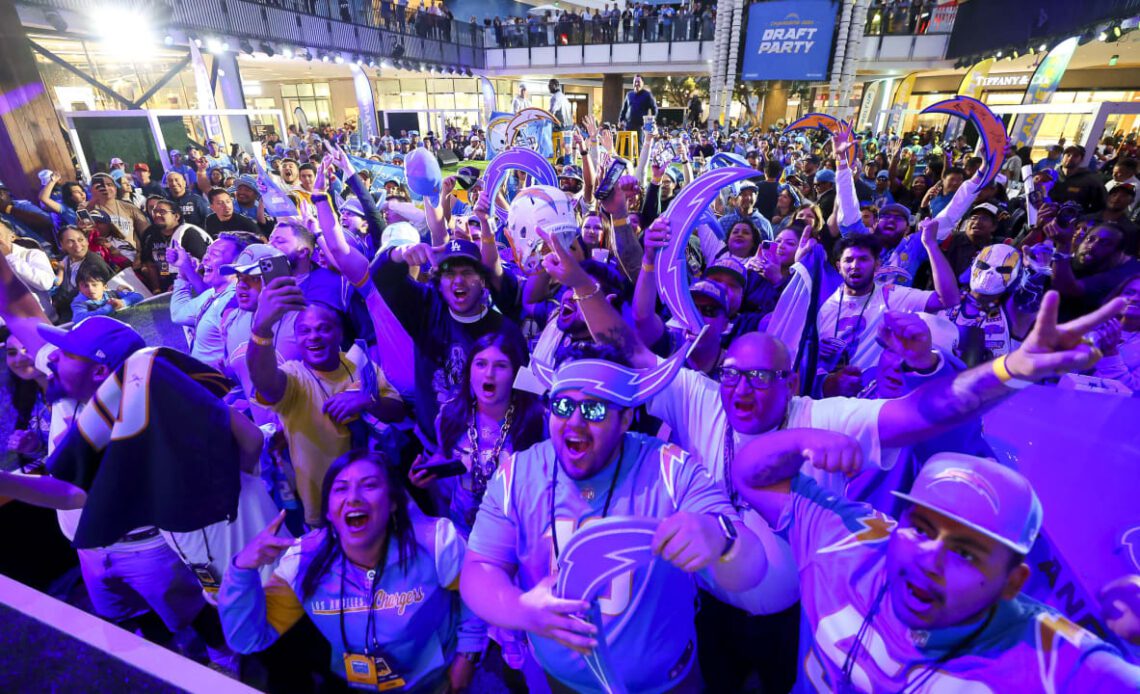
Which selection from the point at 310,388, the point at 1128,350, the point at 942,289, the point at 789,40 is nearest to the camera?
the point at 310,388

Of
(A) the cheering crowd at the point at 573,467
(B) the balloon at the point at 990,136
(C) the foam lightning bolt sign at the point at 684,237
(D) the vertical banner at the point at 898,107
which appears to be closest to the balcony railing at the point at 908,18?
(D) the vertical banner at the point at 898,107

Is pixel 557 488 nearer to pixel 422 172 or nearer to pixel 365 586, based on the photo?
pixel 365 586

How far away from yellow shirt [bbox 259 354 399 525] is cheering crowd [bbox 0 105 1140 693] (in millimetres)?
13

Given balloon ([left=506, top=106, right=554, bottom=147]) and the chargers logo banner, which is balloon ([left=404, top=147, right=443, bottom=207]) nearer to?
balloon ([left=506, top=106, right=554, bottom=147])

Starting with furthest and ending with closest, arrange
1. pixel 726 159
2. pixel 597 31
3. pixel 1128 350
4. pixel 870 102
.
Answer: pixel 870 102 → pixel 597 31 → pixel 726 159 → pixel 1128 350

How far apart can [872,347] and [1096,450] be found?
40.7 inches

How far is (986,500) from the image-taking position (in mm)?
1112

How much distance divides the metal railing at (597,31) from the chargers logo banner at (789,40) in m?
2.55

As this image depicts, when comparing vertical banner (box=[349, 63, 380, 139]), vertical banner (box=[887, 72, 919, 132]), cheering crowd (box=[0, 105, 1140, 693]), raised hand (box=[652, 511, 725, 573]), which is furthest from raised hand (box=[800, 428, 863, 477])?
vertical banner (box=[887, 72, 919, 132])

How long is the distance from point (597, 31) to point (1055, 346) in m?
29.2

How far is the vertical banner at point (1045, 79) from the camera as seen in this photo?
10.4m

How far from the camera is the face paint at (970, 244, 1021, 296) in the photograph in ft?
10.8

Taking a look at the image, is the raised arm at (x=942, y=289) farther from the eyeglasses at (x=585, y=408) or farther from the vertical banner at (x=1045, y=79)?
the vertical banner at (x=1045, y=79)

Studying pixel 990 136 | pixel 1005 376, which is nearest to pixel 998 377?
pixel 1005 376
